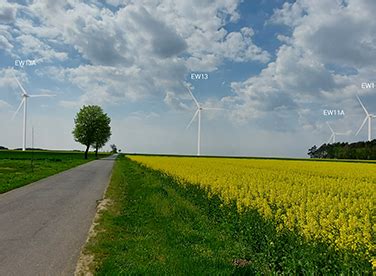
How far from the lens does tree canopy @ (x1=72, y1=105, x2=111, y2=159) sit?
89375 mm

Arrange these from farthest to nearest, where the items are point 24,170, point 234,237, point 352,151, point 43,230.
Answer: point 352,151 < point 24,170 < point 43,230 < point 234,237

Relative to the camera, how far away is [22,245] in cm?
823

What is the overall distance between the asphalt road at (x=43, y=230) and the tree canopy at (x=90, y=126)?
243 ft

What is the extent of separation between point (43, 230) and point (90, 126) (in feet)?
272

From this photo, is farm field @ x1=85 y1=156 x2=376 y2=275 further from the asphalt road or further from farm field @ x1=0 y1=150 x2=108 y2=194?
farm field @ x1=0 y1=150 x2=108 y2=194

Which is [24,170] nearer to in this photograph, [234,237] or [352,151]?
[234,237]

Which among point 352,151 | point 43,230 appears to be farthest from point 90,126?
point 43,230

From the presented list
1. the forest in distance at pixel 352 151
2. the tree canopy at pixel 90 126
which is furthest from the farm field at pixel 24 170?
the forest in distance at pixel 352 151

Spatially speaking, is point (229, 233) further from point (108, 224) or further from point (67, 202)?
point (67, 202)

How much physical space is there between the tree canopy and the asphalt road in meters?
74.2

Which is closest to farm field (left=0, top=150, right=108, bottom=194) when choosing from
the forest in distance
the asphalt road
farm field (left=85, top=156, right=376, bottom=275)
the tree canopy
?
the asphalt road

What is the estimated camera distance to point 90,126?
89938mm

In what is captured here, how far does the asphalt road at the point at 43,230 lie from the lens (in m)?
6.89

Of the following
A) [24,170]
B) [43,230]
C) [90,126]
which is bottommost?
[43,230]
